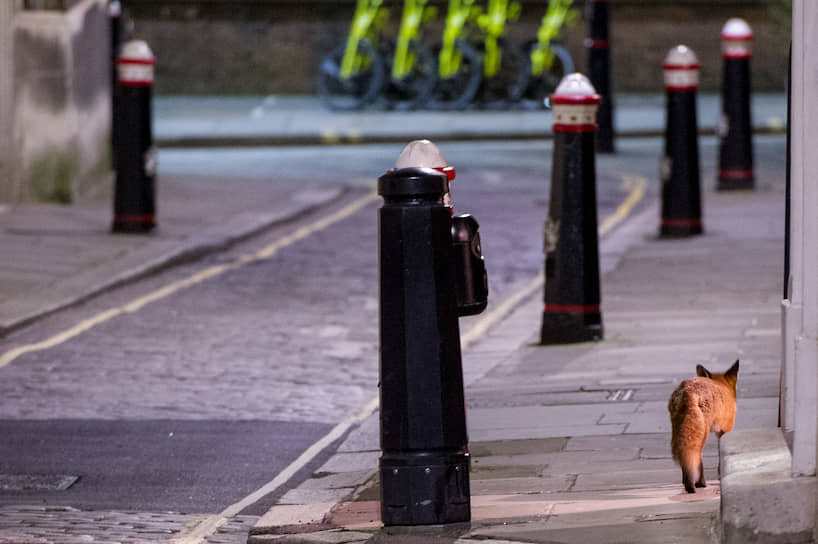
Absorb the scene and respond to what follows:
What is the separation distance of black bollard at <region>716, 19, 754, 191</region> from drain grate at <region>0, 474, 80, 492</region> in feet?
30.9

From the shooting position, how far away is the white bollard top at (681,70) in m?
12.2

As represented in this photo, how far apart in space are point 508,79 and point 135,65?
14911mm

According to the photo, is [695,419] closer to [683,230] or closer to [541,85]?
[683,230]

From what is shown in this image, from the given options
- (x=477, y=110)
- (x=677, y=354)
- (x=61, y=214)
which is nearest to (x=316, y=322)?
(x=677, y=354)

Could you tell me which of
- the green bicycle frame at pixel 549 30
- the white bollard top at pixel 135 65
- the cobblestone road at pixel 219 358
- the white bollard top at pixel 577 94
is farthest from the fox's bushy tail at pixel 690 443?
the green bicycle frame at pixel 549 30

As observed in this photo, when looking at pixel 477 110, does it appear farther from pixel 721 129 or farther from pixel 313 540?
pixel 313 540

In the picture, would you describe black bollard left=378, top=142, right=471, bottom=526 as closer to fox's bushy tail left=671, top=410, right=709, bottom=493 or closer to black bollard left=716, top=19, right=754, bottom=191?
fox's bushy tail left=671, top=410, right=709, bottom=493

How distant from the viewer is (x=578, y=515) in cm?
507

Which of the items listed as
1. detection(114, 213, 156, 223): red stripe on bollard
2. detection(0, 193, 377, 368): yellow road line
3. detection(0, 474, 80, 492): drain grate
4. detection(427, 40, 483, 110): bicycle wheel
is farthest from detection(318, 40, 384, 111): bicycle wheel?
detection(0, 474, 80, 492): drain grate

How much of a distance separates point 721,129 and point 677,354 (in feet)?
24.3

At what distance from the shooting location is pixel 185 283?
1111 centimetres

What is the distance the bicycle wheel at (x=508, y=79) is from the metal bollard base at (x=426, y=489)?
2125cm

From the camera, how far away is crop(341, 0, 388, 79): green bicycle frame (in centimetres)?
2592

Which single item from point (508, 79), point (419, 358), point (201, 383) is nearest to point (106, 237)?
point (201, 383)
